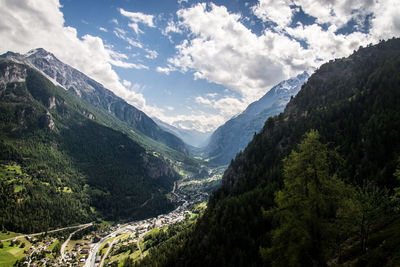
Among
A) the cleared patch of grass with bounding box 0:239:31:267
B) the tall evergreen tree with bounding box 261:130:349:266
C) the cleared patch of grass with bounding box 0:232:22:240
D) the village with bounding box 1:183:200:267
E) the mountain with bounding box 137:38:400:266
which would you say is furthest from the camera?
the cleared patch of grass with bounding box 0:232:22:240

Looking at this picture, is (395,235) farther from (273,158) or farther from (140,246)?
(140,246)

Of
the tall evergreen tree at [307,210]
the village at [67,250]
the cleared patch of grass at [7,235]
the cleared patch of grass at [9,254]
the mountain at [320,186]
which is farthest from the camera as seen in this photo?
the cleared patch of grass at [7,235]

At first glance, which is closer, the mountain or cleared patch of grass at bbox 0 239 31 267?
the mountain

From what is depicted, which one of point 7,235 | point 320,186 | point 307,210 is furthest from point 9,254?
point 320,186

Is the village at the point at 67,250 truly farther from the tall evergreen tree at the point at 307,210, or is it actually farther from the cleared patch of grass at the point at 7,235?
the tall evergreen tree at the point at 307,210

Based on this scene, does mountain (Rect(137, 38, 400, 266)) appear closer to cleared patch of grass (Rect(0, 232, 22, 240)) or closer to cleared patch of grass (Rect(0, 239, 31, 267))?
cleared patch of grass (Rect(0, 239, 31, 267))

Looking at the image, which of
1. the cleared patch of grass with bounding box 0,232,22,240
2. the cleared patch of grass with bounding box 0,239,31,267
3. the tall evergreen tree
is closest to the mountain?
the tall evergreen tree

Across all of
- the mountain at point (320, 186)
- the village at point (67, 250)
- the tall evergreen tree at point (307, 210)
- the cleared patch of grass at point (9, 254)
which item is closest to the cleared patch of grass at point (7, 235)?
the village at point (67, 250)

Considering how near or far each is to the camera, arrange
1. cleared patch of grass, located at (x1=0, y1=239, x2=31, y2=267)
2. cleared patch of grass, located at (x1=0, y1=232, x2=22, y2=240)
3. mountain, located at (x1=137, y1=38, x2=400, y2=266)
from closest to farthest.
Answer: mountain, located at (x1=137, y1=38, x2=400, y2=266)
cleared patch of grass, located at (x1=0, y1=239, x2=31, y2=267)
cleared patch of grass, located at (x1=0, y1=232, x2=22, y2=240)
